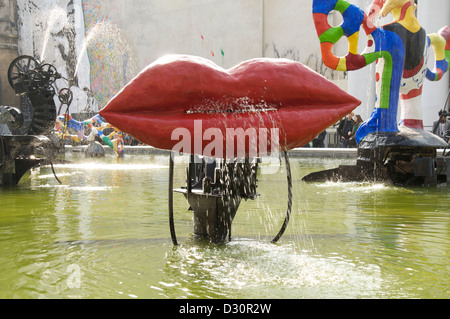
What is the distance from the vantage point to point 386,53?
7262 mm

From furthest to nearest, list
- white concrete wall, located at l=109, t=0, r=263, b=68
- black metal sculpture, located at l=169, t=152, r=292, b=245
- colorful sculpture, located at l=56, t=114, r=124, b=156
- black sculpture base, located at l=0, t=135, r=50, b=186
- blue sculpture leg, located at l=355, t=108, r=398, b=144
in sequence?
1. white concrete wall, located at l=109, t=0, r=263, b=68
2. colorful sculpture, located at l=56, t=114, r=124, b=156
3. blue sculpture leg, located at l=355, t=108, r=398, b=144
4. black sculpture base, located at l=0, t=135, r=50, b=186
5. black metal sculpture, located at l=169, t=152, r=292, b=245

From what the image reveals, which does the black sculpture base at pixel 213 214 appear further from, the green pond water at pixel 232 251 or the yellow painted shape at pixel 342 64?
the yellow painted shape at pixel 342 64

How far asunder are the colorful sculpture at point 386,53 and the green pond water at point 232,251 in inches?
89.5

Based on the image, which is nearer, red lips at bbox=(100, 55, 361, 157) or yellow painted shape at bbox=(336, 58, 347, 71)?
red lips at bbox=(100, 55, 361, 157)

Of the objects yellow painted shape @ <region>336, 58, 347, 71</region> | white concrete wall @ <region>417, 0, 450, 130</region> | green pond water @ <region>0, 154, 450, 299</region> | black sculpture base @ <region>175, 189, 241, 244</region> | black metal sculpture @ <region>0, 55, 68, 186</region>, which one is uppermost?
white concrete wall @ <region>417, 0, 450, 130</region>

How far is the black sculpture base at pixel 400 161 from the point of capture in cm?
725

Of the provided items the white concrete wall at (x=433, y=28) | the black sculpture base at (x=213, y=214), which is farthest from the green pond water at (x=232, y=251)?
the white concrete wall at (x=433, y=28)

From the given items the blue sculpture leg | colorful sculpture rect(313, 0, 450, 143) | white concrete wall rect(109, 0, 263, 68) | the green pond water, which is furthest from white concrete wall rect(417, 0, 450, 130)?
white concrete wall rect(109, 0, 263, 68)

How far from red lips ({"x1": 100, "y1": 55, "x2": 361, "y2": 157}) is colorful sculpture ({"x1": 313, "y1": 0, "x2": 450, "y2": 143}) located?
4.67 m

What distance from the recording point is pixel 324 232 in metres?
3.71

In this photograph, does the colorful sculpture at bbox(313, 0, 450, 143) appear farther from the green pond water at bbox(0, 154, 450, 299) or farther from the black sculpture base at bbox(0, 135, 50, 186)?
the black sculpture base at bbox(0, 135, 50, 186)

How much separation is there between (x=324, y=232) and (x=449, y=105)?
1556 cm

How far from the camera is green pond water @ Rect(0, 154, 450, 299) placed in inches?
91.4

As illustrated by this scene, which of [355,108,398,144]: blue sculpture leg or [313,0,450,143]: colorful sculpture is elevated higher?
[313,0,450,143]: colorful sculpture
